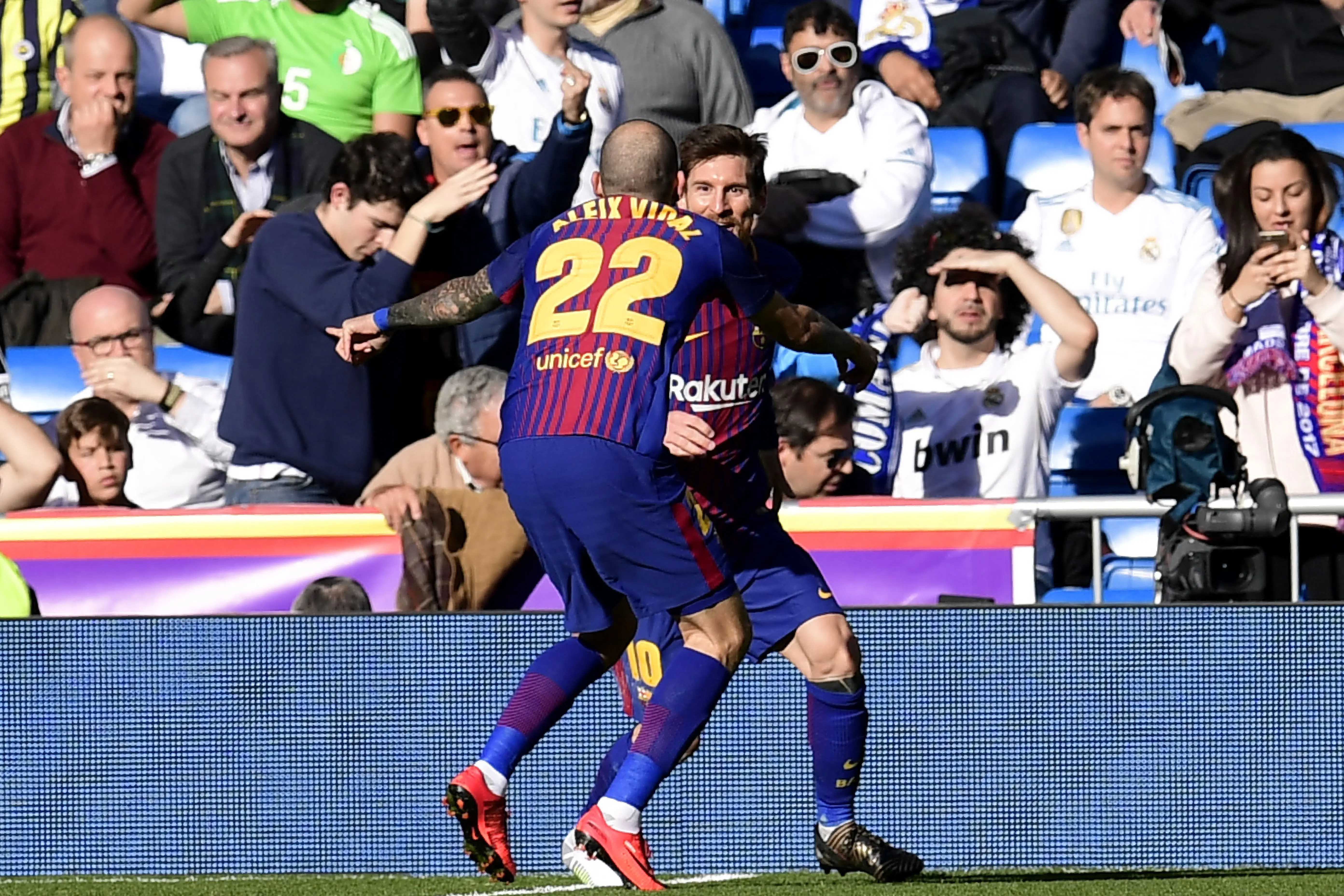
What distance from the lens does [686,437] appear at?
459 centimetres

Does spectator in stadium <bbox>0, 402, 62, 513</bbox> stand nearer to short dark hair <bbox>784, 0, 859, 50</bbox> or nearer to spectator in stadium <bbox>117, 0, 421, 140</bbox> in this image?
spectator in stadium <bbox>117, 0, 421, 140</bbox>

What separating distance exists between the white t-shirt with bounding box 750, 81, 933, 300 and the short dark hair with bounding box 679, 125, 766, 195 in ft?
9.46

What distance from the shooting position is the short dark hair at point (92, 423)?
7.48m

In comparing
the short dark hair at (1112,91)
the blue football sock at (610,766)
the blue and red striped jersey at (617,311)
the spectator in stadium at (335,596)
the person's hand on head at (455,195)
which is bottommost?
the blue football sock at (610,766)

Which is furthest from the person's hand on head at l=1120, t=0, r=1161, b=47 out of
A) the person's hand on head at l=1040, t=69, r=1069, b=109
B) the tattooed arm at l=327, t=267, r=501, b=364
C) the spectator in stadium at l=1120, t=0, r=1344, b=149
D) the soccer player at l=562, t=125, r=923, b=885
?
the tattooed arm at l=327, t=267, r=501, b=364

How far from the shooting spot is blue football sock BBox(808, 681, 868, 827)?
4.90 m

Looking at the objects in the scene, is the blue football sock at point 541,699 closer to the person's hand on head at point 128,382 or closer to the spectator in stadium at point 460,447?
the spectator in stadium at point 460,447

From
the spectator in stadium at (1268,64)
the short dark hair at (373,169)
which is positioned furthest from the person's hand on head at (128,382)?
the spectator in stadium at (1268,64)

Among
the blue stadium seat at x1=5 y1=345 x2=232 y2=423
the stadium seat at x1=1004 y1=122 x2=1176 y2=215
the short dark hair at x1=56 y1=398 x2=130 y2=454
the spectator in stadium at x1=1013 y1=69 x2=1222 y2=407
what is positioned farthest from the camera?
the stadium seat at x1=1004 y1=122 x2=1176 y2=215

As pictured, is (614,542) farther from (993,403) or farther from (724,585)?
(993,403)

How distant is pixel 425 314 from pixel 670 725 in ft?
4.05

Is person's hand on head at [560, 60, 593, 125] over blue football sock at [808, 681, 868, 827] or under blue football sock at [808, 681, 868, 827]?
over

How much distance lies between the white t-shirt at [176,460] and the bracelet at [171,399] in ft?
0.04

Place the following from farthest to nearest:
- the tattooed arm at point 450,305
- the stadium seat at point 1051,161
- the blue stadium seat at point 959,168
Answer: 1. the blue stadium seat at point 959,168
2. the stadium seat at point 1051,161
3. the tattooed arm at point 450,305
